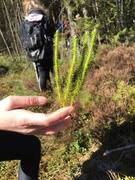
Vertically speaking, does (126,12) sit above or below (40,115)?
below

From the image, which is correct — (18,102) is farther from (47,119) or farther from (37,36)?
(37,36)

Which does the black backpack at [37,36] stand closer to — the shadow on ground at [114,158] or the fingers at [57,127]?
the shadow on ground at [114,158]

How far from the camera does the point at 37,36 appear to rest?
7.93 meters

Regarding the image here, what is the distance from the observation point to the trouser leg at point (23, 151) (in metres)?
3.00

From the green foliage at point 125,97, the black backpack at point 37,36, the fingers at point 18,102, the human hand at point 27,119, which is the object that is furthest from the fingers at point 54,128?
the black backpack at point 37,36

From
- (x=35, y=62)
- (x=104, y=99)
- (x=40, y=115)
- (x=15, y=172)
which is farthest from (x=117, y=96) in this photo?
(x=40, y=115)

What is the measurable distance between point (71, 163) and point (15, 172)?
2.21 feet

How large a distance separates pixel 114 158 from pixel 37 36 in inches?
138

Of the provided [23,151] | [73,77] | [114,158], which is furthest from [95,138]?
→ [73,77]

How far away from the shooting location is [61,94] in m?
2.73

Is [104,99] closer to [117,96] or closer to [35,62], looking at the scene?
[117,96]

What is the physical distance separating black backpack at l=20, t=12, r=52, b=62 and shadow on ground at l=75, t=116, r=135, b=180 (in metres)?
2.90

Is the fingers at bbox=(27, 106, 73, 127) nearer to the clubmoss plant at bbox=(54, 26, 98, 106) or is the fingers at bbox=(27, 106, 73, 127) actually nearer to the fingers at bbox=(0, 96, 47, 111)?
the fingers at bbox=(0, 96, 47, 111)

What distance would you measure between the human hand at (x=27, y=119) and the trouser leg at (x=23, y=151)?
487 mm
